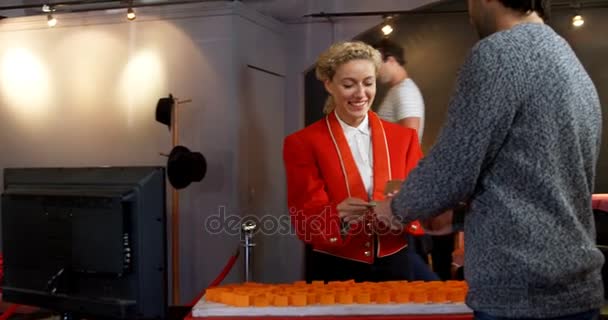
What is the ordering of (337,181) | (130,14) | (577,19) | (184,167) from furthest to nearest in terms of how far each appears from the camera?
(130,14) → (577,19) → (184,167) → (337,181)

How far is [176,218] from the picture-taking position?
487cm

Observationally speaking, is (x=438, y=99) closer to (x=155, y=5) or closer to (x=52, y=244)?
(x=155, y=5)

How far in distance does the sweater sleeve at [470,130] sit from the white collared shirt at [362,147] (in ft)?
3.72

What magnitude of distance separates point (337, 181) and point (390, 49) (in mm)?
2798

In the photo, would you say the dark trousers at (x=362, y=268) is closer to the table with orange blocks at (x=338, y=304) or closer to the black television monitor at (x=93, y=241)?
the table with orange blocks at (x=338, y=304)

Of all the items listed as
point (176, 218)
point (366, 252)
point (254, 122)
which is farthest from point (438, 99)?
point (366, 252)

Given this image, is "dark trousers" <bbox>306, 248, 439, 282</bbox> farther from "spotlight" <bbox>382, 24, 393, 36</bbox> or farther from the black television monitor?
"spotlight" <bbox>382, 24, 393, 36</bbox>

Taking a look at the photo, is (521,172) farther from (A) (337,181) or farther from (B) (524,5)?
(A) (337,181)

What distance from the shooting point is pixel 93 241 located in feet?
5.54

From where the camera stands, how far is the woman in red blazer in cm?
229

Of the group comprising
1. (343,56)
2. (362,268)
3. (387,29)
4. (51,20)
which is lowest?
(362,268)

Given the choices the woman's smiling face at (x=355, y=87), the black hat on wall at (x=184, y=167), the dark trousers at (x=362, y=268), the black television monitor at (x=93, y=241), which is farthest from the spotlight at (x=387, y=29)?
the black television monitor at (x=93, y=241)

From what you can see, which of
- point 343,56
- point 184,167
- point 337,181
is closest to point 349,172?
point 337,181

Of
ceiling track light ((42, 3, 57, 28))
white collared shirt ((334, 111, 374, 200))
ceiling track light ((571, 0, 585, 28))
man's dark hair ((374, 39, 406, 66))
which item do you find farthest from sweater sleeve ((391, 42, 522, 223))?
ceiling track light ((42, 3, 57, 28))
